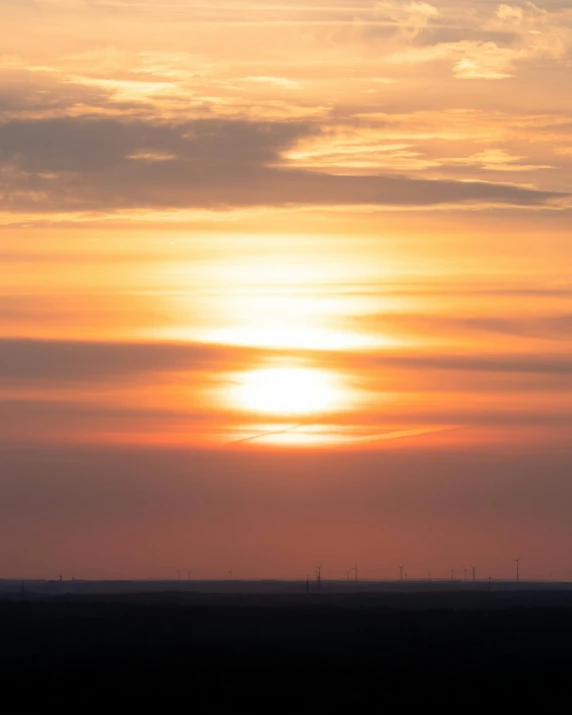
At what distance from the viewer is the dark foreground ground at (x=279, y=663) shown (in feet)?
200

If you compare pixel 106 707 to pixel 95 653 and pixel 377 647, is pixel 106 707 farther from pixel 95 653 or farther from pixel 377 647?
pixel 377 647

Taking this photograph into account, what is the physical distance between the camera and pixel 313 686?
66.3 meters

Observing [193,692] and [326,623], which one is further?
[326,623]

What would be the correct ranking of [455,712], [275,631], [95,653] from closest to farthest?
1. [455,712]
2. [95,653]
3. [275,631]

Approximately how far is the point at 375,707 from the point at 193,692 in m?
8.93

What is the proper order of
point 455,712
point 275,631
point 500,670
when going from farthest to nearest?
point 275,631 < point 500,670 < point 455,712

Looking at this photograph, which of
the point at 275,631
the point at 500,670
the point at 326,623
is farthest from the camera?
the point at 326,623

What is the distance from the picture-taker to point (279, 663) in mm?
78125

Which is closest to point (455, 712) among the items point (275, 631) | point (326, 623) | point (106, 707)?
point (106, 707)

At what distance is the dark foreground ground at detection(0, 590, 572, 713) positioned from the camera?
61.0 metres

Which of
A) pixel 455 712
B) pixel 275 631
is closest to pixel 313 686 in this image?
pixel 455 712

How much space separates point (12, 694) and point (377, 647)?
115 ft

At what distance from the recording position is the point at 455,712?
57750 millimetres

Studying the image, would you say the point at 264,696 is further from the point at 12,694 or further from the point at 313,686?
the point at 12,694
